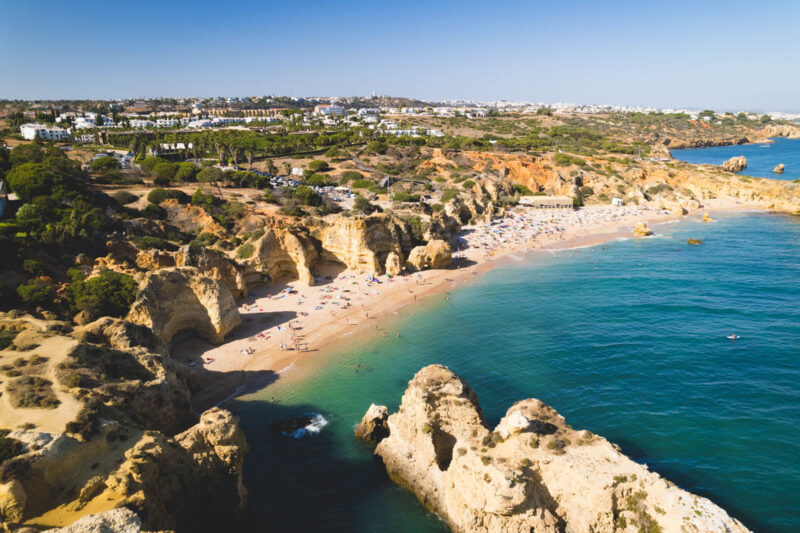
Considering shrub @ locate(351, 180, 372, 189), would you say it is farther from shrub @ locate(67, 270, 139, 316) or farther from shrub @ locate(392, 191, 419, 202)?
shrub @ locate(67, 270, 139, 316)

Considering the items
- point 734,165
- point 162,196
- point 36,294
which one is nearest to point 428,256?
point 36,294

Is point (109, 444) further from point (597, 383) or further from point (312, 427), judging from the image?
point (597, 383)

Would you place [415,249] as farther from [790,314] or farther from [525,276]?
[790,314]

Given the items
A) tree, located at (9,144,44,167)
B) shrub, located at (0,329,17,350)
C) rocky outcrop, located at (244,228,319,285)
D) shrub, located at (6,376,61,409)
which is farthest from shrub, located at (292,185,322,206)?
shrub, located at (6,376,61,409)

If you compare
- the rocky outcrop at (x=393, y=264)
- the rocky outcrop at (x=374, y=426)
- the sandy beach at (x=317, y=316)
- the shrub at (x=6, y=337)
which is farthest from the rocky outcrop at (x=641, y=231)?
the shrub at (x=6, y=337)

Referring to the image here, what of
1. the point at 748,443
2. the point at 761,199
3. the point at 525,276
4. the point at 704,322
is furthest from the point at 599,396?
the point at 761,199

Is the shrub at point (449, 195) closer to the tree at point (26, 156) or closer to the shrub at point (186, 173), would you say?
the shrub at point (186, 173)
